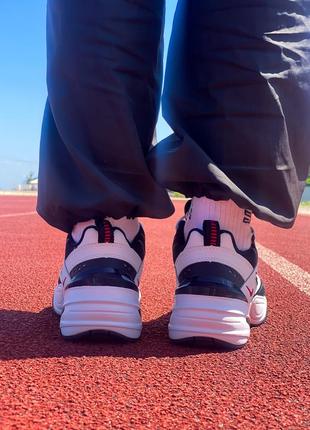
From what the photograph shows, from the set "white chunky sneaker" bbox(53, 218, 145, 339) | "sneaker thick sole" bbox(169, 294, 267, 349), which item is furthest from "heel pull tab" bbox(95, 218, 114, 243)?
"sneaker thick sole" bbox(169, 294, 267, 349)

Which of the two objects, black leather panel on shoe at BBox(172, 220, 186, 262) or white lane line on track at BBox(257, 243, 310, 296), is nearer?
black leather panel on shoe at BBox(172, 220, 186, 262)

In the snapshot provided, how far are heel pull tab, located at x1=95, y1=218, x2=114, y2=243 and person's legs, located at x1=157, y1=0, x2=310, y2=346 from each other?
167 millimetres

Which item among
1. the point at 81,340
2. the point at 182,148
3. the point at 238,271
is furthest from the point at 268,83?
the point at 81,340

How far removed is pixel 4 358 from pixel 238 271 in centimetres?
53

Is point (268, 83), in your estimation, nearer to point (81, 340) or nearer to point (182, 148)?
point (182, 148)

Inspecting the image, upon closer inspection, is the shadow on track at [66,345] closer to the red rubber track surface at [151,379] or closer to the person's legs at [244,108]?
the red rubber track surface at [151,379]

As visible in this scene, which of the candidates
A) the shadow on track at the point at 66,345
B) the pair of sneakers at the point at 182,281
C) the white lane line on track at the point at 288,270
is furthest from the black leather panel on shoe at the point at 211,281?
the white lane line on track at the point at 288,270

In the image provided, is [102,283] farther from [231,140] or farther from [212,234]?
[231,140]

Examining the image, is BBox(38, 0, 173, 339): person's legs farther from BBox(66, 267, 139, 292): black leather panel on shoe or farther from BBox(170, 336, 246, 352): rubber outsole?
BBox(170, 336, 246, 352): rubber outsole

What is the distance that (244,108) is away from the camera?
3.58 feet

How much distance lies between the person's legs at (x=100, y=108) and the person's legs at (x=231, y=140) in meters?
0.07

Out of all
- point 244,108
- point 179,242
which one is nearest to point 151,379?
point 179,242

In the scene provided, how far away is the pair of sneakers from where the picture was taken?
1058mm

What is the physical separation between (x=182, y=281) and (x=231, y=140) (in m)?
0.33
